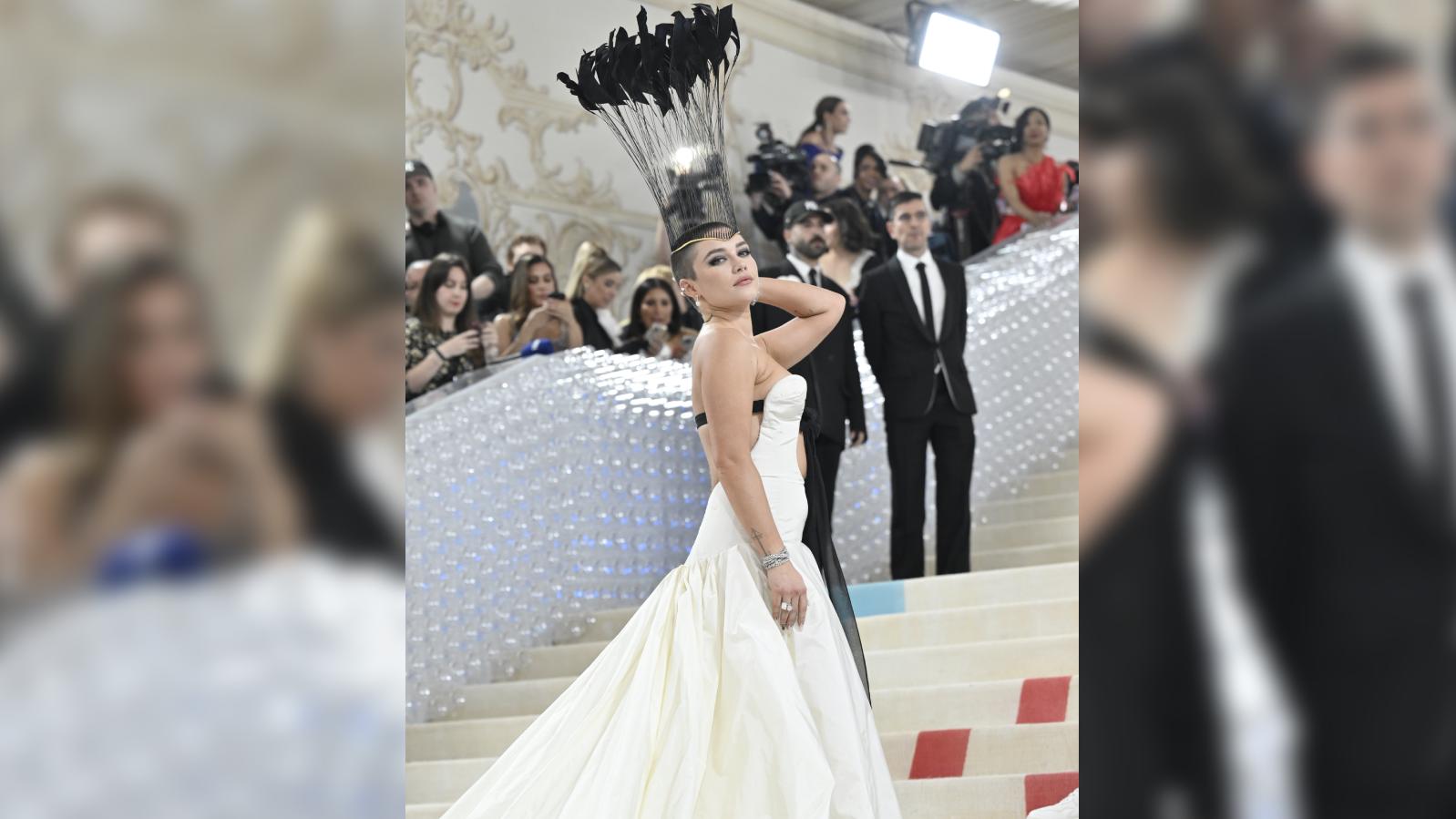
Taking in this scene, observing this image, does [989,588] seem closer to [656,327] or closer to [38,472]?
[656,327]

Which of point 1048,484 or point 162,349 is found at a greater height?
point 162,349

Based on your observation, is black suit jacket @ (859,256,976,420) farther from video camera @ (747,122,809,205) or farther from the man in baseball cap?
the man in baseball cap

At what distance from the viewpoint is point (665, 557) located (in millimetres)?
6293

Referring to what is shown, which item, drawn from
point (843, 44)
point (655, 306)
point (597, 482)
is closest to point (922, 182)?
point (843, 44)

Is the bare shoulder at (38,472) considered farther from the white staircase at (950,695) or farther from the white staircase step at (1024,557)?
the white staircase step at (1024,557)

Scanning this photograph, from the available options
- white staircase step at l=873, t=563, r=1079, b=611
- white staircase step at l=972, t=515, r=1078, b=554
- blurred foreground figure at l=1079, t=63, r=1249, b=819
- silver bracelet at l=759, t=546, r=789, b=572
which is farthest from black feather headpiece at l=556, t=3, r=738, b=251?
white staircase step at l=972, t=515, r=1078, b=554

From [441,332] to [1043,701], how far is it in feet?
10.5

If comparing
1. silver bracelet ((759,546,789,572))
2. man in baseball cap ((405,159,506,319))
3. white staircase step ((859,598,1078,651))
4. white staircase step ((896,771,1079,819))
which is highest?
man in baseball cap ((405,159,506,319))

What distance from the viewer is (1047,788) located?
3730 mm

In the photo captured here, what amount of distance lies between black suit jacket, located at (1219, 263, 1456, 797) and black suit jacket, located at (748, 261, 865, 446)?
512 cm

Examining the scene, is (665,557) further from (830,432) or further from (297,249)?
(297,249)

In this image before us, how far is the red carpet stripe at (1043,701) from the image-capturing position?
4184mm

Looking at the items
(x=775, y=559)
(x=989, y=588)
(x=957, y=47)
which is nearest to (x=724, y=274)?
(x=775, y=559)

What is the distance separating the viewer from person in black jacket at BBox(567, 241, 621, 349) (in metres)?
7.13
